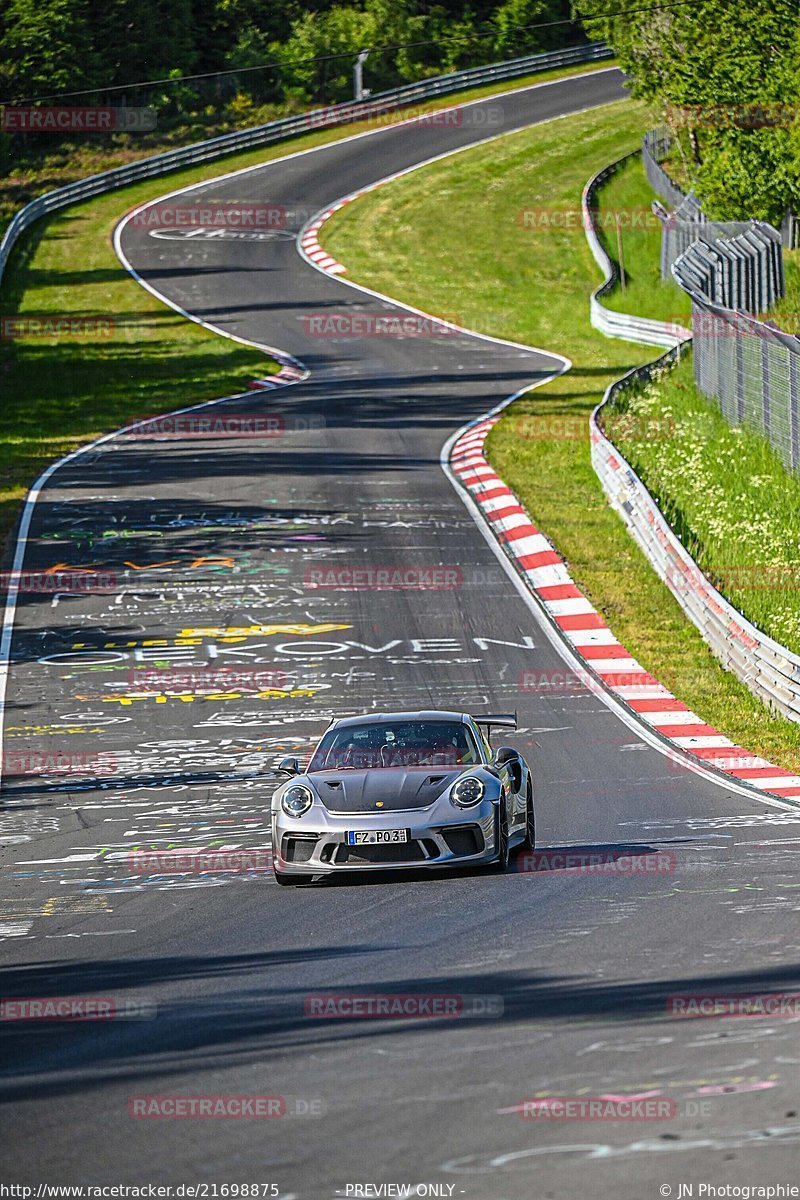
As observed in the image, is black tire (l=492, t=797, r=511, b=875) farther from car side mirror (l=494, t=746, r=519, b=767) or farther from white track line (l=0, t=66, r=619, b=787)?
white track line (l=0, t=66, r=619, b=787)

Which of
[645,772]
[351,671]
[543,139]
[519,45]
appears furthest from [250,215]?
[645,772]

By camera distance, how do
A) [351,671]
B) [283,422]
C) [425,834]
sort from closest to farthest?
[425,834] → [351,671] → [283,422]

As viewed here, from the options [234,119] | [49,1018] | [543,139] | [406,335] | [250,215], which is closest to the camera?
[49,1018]

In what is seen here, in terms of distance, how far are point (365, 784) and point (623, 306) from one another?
39104mm

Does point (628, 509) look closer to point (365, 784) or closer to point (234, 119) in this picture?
point (365, 784)

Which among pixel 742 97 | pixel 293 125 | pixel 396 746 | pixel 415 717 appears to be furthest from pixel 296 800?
pixel 293 125

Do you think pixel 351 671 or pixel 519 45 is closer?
pixel 351 671

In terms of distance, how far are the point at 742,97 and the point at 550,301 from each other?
1399cm

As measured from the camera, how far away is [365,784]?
492 inches

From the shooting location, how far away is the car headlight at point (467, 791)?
1213 cm

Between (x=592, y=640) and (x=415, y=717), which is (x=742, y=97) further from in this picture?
(x=415, y=717)

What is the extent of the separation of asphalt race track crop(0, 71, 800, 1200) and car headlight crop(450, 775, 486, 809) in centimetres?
58

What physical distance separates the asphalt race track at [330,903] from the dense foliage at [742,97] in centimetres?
1170

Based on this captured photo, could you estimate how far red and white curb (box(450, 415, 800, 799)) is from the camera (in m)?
17.1
